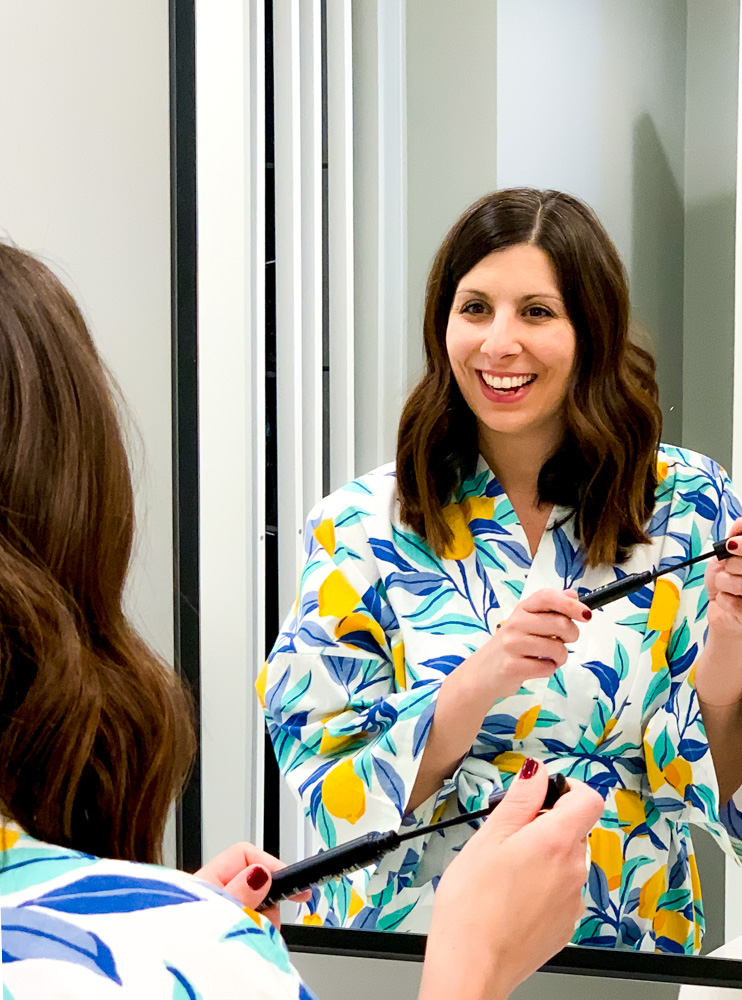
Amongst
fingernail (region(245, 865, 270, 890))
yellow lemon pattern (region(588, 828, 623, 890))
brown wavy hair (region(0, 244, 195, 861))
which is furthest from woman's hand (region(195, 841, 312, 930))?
yellow lemon pattern (region(588, 828, 623, 890))

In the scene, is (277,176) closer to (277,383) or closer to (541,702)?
(277,383)

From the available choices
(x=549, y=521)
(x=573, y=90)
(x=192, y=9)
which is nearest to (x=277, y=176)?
(x=192, y=9)

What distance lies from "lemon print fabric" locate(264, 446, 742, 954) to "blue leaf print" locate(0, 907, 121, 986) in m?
0.48

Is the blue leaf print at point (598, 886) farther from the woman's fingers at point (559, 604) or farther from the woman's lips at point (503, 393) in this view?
the woman's lips at point (503, 393)

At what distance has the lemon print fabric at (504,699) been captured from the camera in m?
0.81

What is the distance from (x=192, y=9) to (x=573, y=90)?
42 centimetres

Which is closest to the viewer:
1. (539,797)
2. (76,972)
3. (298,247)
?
(76,972)

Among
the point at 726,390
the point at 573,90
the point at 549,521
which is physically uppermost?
the point at 573,90

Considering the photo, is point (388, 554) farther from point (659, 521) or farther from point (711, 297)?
point (711, 297)

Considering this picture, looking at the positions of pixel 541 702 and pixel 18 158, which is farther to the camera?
pixel 18 158

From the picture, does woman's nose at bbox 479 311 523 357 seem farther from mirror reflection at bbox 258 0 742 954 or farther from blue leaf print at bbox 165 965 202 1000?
blue leaf print at bbox 165 965 202 1000

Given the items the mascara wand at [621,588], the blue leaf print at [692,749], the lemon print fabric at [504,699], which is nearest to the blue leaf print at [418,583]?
the lemon print fabric at [504,699]

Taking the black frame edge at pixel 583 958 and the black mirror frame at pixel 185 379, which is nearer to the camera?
the black frame edge at pixel 583 958

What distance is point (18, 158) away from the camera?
3.32 ft
